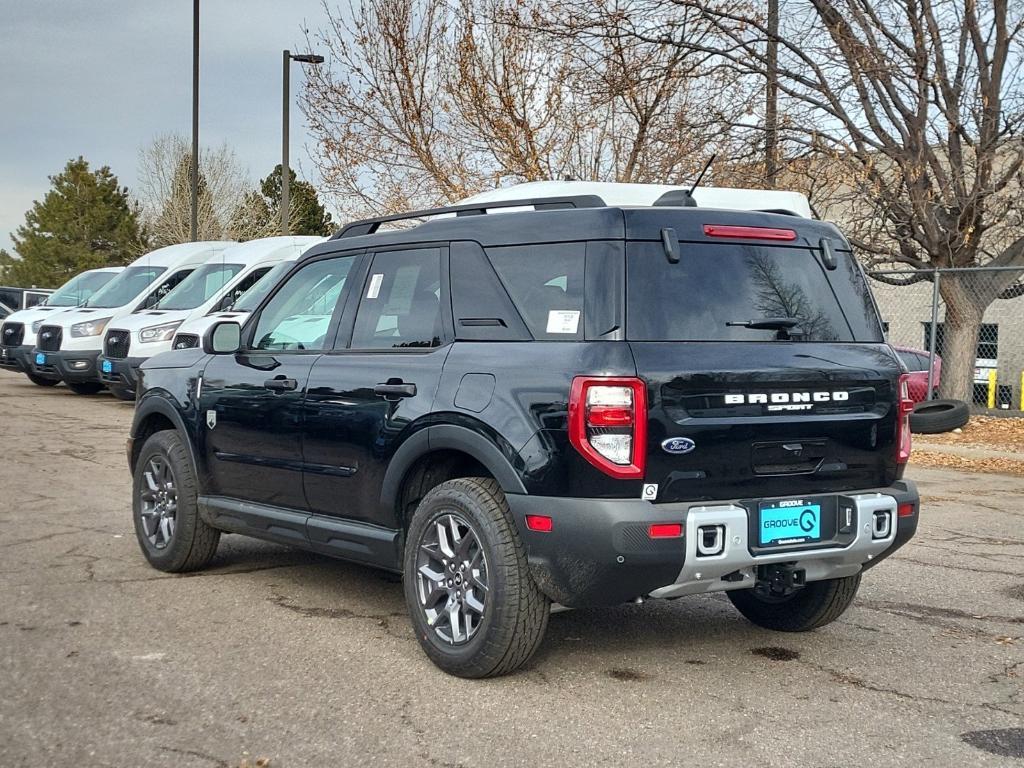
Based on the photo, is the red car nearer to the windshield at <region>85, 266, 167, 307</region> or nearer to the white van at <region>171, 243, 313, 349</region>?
the white van at <region>171, 243, 313, 349</region>

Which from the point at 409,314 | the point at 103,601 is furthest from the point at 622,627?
the point at 103,601

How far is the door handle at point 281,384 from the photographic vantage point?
590 centimetres

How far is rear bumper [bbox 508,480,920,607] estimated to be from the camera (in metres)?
4.41

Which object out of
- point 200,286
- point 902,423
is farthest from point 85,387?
point 902,423

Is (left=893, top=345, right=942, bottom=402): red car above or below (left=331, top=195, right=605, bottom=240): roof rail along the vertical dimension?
below

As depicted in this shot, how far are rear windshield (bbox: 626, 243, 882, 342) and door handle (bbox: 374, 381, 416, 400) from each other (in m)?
1.08

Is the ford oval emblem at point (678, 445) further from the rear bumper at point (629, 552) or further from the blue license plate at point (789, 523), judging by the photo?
the blue license plate at point (789, 523)

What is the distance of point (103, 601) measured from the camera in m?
6.03

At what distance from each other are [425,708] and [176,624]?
5.52ft

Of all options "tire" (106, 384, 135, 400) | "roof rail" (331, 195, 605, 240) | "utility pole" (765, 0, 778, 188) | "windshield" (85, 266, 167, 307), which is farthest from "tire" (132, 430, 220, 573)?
"windshield" (85, 266, 167, 307)

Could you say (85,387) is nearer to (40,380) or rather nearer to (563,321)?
(40,380)

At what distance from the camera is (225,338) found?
252 inches

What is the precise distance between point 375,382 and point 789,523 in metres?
1.89

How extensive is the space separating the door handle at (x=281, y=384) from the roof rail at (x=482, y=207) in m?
0.80
